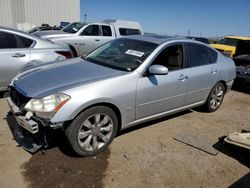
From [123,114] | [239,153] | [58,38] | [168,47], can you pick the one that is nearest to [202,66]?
[168,47]

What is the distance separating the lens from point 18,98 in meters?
3.17

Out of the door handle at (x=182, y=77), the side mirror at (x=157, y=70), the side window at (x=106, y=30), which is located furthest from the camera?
the side window at (x=106, y=30)

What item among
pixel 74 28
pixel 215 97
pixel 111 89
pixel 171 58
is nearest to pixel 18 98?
pixel 111 89

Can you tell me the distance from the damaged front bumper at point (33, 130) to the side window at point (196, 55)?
258 centimetres

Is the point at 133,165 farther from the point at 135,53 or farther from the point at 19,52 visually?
the point at 19,52

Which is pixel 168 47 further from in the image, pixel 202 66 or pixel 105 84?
pixel 105 84

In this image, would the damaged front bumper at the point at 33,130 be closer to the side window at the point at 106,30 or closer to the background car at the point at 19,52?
the background car at the point at 19,52

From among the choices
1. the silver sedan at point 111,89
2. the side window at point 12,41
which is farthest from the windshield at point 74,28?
the silver sedan at point 111,89

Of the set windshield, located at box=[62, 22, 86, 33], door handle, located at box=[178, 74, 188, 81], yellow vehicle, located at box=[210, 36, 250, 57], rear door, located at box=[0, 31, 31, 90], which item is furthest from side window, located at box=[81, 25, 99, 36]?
door handle, located at box=[178, 74, 188, 81]

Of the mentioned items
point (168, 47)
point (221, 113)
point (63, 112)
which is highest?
point (168, 47)

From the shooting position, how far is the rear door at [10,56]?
4738mm

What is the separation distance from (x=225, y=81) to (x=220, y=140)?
64.3 inches

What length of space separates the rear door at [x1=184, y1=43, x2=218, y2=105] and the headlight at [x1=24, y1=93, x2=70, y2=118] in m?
2.30

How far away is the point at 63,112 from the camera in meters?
2.79
